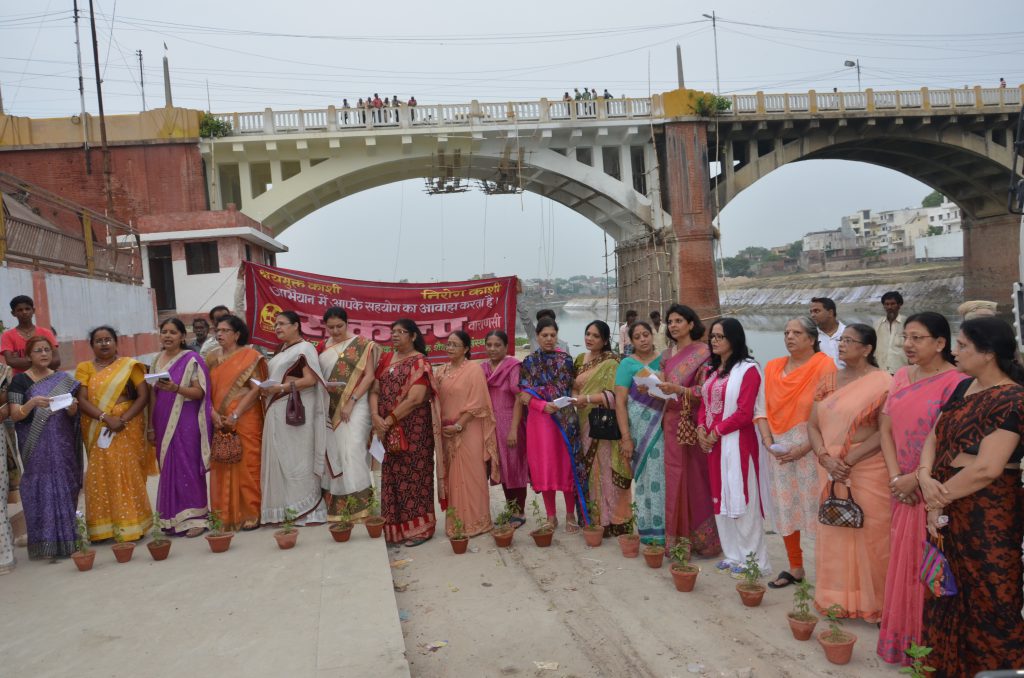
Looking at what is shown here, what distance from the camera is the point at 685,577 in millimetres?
3865

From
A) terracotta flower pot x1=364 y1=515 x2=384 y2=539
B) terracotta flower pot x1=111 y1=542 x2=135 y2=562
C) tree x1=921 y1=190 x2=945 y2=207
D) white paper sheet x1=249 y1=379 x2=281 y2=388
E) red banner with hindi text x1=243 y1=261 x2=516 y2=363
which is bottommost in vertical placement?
terracotta flower pot x1=364 y1=515 x2=384 y2=539

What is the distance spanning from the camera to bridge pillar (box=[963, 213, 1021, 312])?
28922 millimetres

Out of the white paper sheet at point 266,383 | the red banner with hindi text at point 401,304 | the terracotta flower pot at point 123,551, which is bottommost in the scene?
the terracotta flower pot at point 123,551

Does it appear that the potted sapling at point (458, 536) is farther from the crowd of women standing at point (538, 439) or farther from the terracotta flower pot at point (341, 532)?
the terracotta flower pot at point (341, 532)

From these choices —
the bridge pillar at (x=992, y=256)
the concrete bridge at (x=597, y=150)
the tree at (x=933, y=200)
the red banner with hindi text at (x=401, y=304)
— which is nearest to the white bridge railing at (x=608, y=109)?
the concrete bridge at (x=597, y=150)

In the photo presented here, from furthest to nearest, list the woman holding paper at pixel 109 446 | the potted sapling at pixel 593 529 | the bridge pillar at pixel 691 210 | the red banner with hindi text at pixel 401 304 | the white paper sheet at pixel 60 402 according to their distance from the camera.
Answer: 1. the bridge pillar at pixel 691 210
2. the red banner with hindi text at pixel 401 304
3. the potted sapling at pixel 593 529
4. the woman holding paper at pixel 109 446
5. the white paper sheet at pixel 60 402

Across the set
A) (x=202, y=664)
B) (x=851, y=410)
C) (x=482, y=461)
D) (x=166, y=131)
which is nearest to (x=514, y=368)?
(x=482, y=461)

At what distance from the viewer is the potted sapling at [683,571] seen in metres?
3.88

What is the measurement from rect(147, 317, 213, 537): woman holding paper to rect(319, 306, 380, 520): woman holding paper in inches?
30.9

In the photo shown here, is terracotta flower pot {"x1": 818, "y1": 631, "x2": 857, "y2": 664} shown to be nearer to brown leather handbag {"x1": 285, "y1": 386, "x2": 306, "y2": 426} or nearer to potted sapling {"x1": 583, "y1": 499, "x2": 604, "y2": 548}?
potted sapling {"x1": 583, "y1": 499, "x2": 604, "y2": 548}

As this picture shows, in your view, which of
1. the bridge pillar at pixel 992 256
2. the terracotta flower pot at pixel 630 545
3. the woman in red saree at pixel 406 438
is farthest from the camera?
the bridge pillar at pixel 992 256

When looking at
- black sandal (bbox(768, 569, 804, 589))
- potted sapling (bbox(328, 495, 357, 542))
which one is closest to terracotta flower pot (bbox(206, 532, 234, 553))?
potted sapling (bbox(328, 495, 357, 542))

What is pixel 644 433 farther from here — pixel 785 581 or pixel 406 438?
pixel 406 438

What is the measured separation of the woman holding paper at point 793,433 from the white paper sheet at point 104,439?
3.87 m
